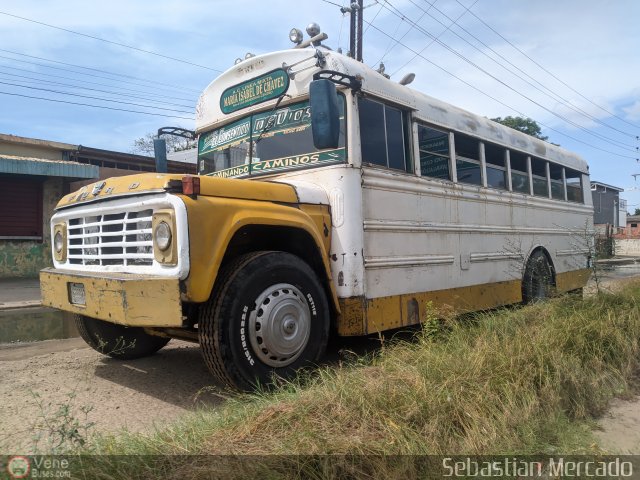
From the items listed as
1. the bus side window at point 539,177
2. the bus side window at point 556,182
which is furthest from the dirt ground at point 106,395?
the bus side window at point 556,182

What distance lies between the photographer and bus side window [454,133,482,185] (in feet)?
19.1

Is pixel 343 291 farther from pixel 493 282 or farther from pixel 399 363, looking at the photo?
pixel 493 282

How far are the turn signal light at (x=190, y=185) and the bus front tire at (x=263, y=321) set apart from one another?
0.58 m

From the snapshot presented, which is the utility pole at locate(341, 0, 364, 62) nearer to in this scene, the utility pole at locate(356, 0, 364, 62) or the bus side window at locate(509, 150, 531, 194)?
the utility pole at locate(356, 0, 364, 62)

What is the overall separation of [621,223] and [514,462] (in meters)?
50.3

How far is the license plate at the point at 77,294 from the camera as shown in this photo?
3.75 meters

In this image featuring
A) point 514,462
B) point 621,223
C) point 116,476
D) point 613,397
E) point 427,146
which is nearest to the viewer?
point 116,476

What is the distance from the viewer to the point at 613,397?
3.78 metres

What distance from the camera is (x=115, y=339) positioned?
470cm

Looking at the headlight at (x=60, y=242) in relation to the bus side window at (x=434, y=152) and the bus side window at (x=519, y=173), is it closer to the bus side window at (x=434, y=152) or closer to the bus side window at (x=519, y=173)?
the bus side window at (x=434, y=152)

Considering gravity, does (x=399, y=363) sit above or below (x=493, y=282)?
below

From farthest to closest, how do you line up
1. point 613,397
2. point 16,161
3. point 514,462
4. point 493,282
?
point 16,161 < point 493,282 < point 613,397 < point 514,462

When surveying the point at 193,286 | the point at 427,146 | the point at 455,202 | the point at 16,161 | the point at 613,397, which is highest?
the point at 16,161

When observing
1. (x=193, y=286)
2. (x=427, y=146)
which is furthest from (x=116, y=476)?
(x=427, y=146)
